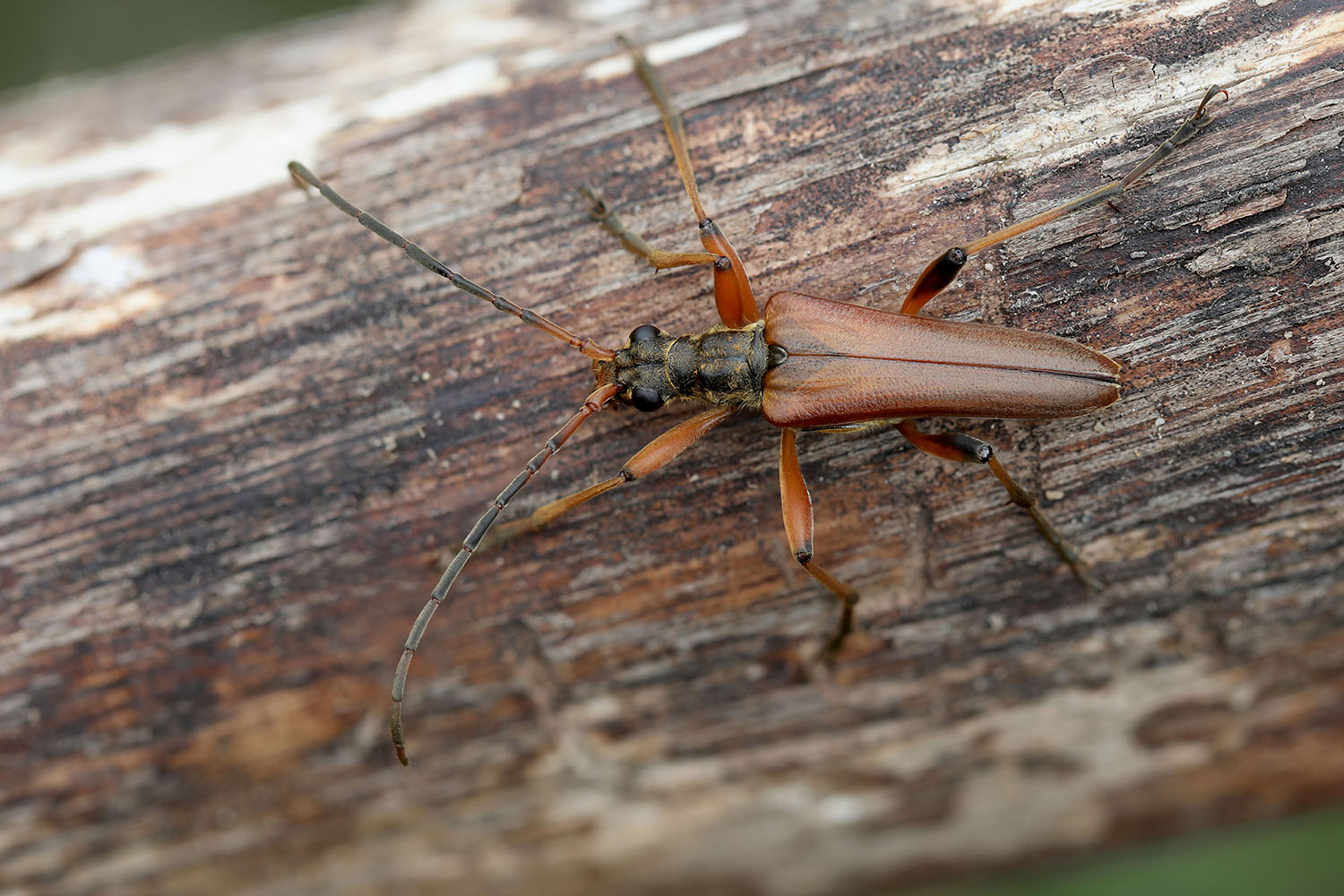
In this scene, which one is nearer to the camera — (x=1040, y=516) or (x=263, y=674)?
(x=1040, y=516)

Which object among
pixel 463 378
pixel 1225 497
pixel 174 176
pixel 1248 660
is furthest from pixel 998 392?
pixel 174 176

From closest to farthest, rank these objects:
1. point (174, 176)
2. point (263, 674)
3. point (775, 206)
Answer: point (775, 206), point (263, 674), point (174, 176)

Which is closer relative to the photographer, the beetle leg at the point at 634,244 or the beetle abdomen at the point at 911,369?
the beetle abdomen at the point at 911,369

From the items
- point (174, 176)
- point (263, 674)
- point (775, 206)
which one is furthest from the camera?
point (174, 176)

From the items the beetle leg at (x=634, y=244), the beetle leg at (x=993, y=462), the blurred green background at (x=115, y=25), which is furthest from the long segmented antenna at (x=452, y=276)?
the blurred green background at (x=115, y=25)

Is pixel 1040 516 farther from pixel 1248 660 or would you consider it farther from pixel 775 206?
pixel 775 206

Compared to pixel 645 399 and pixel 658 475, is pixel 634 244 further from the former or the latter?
pixel 658 475

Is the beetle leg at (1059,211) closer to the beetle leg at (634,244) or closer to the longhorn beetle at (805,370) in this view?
the longhorn beetle at (805,370)

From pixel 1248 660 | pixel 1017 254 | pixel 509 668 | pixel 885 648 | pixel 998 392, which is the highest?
pixel 1017 254

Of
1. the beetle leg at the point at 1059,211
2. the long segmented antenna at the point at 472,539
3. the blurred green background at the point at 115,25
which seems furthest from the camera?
the blurred green background at the point at 115,25
